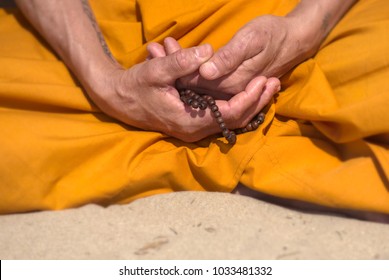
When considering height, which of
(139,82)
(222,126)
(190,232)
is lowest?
(190,232)

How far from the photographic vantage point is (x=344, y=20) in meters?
1.07

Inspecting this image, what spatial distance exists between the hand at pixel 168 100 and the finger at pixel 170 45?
0.07 metres

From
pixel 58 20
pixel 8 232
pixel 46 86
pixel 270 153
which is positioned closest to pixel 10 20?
pixel 58 20

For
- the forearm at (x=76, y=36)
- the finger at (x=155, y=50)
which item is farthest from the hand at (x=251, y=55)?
the forearm at (x=76, y=36)

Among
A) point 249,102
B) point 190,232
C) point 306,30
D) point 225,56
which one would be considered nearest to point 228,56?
point 225,56

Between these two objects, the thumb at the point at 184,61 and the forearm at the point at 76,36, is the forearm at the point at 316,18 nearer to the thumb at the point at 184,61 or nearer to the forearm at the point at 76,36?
the thumb at the point at 184,61

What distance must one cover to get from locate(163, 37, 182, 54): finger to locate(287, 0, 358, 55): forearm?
265 millimetres

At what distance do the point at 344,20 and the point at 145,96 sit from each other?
0.50 metres

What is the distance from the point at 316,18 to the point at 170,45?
340 millimetres

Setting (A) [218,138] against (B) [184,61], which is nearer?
(B) [184,61]

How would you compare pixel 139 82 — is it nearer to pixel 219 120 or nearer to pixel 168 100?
pixel 168 100

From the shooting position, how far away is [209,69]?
0.91m

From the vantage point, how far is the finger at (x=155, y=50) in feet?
3.36
